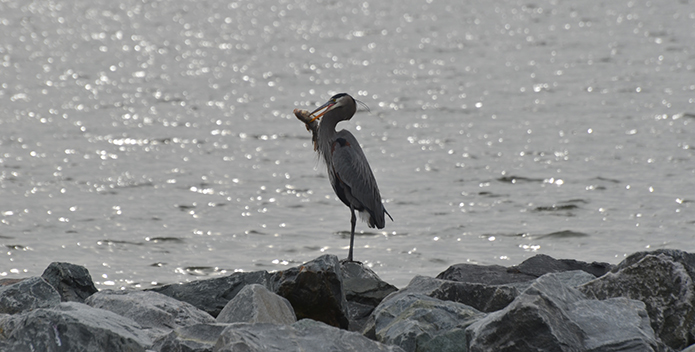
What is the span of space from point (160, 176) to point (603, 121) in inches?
319

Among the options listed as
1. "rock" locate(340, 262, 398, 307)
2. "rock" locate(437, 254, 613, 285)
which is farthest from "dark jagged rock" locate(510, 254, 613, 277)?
"rock" locate(340, 262, 398, 307)

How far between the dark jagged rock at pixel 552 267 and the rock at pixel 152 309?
2.91m

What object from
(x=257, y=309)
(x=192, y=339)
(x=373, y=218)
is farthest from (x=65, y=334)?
(x=373, y=218)

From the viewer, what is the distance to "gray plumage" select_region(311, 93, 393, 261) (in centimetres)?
904

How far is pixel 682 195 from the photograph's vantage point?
12.3 meters

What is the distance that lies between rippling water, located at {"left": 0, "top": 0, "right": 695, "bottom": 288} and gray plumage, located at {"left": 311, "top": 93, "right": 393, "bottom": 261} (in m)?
0.68

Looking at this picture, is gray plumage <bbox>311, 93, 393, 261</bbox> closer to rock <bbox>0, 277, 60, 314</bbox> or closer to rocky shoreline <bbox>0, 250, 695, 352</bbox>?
rocky shoreline <bbox>0, 250, 695, 352</bbox>

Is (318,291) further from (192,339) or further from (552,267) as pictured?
(552,267)

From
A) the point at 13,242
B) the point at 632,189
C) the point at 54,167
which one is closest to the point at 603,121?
the point at 632,189

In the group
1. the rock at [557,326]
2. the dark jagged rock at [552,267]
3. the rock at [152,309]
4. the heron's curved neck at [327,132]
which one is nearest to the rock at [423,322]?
the rock at [557,326]

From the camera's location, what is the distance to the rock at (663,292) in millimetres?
6152

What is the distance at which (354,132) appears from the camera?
16.4 meters

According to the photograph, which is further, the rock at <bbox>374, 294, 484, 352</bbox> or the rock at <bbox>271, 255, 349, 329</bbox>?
the rock at <bbox>271, 255, 349, 329</bbox>

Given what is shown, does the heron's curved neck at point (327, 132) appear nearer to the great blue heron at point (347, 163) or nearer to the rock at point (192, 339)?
the great blue heron at point (347, 163)
